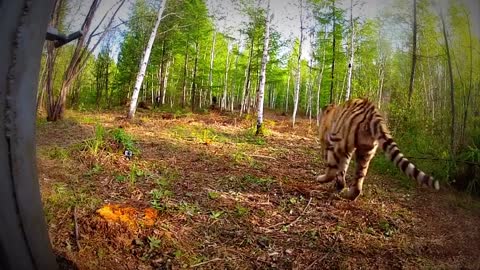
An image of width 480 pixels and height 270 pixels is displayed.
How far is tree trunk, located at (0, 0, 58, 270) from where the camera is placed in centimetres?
82

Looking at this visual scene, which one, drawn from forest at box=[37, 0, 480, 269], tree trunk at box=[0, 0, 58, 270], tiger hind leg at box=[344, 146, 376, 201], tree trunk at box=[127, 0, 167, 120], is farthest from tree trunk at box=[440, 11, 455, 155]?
tree trunk at box=[0, 0, 58, 270]

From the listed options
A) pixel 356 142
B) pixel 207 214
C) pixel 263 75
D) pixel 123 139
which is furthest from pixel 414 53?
pixel 123 139

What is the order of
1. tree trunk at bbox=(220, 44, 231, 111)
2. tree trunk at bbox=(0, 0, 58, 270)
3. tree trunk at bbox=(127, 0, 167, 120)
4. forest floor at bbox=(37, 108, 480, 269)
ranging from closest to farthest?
tree trunk at bbox=(0, 0, 58, 270) < forest floor at bbox=(37, 108, 480, 269) < tree trunk at bbox=(127, 0, 167, 120) < tree trunk at bbox=(220, 44, 231, 111)

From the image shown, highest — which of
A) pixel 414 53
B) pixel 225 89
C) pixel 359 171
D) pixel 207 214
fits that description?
pixel 414 53

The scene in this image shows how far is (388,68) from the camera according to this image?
1.03 metres

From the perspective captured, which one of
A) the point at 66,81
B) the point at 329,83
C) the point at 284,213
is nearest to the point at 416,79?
the point at 329,83

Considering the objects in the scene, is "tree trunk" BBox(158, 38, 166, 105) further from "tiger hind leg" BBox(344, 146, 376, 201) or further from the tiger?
"tiger hind leg" BBox(344, 146, 376, 201)

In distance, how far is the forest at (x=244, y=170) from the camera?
98 centimetres

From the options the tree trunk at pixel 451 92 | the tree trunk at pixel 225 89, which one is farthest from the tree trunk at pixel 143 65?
the tree trunk at pixel 451 92

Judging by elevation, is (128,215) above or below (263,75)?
below

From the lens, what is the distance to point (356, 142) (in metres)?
1.05

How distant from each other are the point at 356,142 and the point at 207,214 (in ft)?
1.60

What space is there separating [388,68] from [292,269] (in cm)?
63

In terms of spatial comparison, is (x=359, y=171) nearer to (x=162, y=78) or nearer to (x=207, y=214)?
(x=207, y=214)
